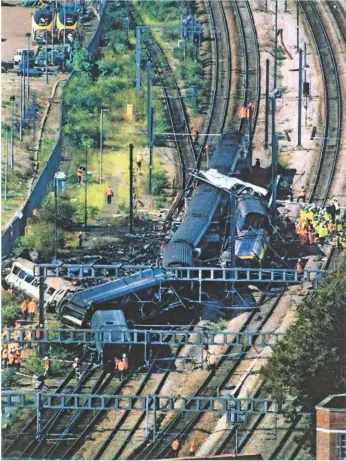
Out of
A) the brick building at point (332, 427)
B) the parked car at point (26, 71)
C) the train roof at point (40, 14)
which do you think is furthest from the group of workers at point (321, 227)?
the brick building at point (332, 427)

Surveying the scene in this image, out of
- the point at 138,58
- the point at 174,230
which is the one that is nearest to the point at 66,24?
the point at 138,58

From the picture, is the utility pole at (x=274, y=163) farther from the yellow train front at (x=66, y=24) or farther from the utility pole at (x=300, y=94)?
the yellow train front at (x=66, y=24)

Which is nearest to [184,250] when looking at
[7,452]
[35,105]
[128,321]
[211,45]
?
[128,321]

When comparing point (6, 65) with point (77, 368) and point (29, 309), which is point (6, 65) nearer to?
point (29, 309)

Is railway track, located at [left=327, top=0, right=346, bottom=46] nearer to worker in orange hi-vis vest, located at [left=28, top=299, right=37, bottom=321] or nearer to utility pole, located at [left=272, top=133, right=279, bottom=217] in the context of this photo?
utility pole, located at [left=272, top=133, right=279, bottom=217]

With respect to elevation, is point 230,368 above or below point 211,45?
Result: below

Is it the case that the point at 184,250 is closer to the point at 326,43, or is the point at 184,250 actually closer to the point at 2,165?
the point at 2,165

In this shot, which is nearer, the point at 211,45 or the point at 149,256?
the point at 149,256
